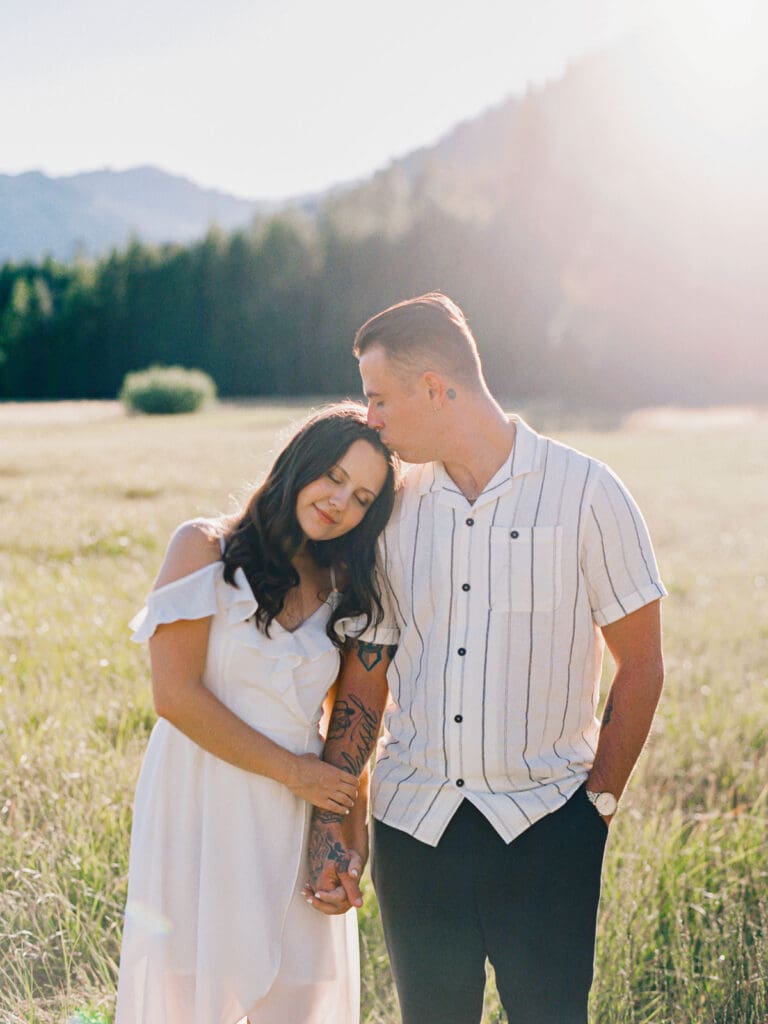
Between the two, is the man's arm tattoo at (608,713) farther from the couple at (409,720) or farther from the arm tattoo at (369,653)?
the arm tattoo at (369,653)

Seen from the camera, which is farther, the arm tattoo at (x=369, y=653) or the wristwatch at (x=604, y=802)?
the arm tattoo at (x=369, y=653)

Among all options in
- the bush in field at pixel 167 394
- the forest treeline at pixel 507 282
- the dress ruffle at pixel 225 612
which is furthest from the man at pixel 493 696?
the forest treeline at pixel 507 282

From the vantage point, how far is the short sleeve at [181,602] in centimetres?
248

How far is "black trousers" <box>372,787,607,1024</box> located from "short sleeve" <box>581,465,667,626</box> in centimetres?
51

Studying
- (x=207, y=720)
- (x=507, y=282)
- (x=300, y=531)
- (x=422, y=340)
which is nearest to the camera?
(x=207, y=720)

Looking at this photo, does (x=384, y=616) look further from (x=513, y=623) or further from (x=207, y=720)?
(x=207, y=720)

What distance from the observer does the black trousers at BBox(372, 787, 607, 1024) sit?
2.46 meters

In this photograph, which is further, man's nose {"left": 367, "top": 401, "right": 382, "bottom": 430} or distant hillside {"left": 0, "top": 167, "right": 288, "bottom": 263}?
distant hillside {"left": 0, "top": 167, "right": 288, "bottom": 263}

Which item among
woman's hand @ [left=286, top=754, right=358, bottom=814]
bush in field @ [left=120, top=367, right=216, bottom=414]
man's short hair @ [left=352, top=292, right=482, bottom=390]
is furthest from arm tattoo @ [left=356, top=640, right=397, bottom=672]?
bush in field @ [left=120, top=367, right=216, bottom=414]

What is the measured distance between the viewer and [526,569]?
2504 millimetres

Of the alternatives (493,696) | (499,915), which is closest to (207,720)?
(493,696)

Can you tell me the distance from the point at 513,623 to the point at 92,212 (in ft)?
85.5

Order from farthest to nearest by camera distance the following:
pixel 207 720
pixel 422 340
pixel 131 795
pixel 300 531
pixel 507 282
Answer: pixel 507 282 → pixel 131 795 → pixel 300 531 → pixel 422 340 → pixel 207 720

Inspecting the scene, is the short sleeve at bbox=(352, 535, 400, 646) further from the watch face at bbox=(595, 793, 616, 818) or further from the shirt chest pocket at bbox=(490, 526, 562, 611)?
the watch face at bbox=(595, 793, 616, 818)
